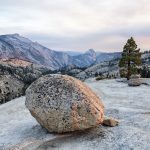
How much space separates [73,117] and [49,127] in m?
3.29

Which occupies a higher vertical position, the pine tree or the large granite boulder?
the pine tree

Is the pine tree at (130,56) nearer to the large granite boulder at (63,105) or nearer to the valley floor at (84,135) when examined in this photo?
the valley floor at (84,135)

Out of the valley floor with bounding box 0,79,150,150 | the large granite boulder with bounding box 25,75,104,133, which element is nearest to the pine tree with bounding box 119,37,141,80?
the valley floor with bounding box 0,79,150,150

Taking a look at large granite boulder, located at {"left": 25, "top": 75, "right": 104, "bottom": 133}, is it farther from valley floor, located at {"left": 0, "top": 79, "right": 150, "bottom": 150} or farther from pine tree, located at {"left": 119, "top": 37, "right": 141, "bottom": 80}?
pine tree, located at {"left": 119, "top": 37, "right": 141, "bottom": 80}

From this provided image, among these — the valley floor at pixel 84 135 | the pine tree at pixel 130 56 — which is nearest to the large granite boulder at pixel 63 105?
the valley floor at pixel 84 135

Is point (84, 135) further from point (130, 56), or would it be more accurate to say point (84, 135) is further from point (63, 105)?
point (130, 56)

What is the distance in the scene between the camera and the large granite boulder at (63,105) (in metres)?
34.4

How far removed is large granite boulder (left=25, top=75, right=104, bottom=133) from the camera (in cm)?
3441

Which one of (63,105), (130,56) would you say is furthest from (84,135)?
(130,56)

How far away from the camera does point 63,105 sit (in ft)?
114

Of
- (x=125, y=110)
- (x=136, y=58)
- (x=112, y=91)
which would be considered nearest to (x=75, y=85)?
(x=125, y=110)

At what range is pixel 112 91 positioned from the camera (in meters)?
73.4

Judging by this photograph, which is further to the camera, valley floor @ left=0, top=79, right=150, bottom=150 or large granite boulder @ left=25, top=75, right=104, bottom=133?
large granite boulder @ left=25, top=75, right=104, bottom=133

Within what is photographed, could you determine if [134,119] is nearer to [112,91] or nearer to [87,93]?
[87,93]
